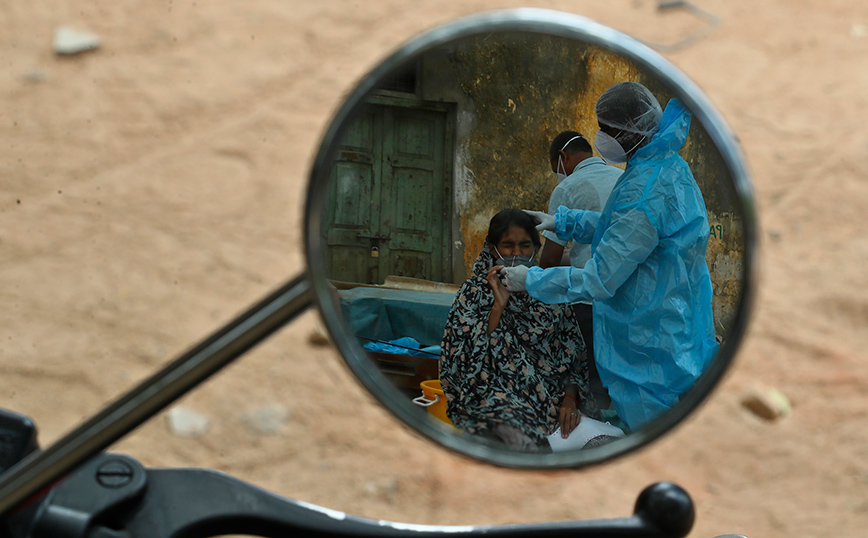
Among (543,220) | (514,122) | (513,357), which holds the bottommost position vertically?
(513,357)

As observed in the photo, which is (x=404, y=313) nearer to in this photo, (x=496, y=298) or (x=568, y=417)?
(x=496, y=298)

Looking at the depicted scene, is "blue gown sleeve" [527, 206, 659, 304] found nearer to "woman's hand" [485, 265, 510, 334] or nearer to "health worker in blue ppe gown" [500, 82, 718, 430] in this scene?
"health worker in blue ppe gown" [500, 82, 718, 430]

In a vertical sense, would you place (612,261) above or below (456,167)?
below

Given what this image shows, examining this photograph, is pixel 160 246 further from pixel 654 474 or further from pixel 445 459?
pixel 654 474

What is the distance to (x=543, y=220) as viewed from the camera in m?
1.90

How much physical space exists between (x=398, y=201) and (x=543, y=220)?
39 cm

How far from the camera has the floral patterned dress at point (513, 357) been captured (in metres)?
1.81

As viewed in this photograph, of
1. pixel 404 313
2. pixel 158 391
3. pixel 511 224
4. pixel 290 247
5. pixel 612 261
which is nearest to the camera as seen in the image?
pixel 158 391

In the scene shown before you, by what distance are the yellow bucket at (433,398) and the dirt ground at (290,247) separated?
129 centimetres

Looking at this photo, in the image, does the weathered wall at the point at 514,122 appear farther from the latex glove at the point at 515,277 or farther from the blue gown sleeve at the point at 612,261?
the blue gown sleeve at the point at 612,261

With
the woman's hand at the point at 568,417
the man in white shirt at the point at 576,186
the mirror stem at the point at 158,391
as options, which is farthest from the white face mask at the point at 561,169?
the mirror stem at the point at 158,391

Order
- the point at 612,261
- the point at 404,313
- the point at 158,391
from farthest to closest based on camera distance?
1. the point at 404,313
2. the point at 612,261
3. the point at 158,391

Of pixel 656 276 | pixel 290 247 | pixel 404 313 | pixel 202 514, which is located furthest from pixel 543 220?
pixel 290 247

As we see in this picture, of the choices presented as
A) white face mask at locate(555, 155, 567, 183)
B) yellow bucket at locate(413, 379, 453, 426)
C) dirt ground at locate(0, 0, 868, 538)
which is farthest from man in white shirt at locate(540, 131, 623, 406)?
dirt ground at locate(0, 0, 868, 538)
